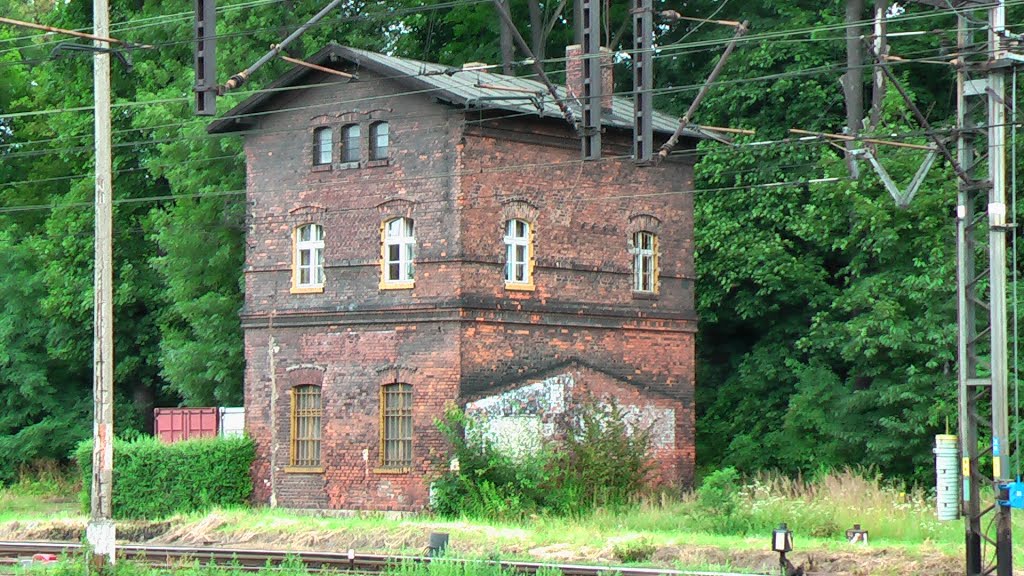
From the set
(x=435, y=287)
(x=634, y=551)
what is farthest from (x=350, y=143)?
(x=634, y=551)

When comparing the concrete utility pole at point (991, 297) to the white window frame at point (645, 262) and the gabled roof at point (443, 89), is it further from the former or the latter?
the white window frame at point (645, 262)

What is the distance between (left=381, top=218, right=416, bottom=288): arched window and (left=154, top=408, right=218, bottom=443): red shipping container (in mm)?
7246

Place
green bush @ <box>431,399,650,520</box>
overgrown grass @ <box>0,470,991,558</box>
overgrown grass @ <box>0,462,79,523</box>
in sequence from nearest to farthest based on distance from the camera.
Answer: overgrown grass @ <box>0,470,991,558</box>, green bush @ <box>431,399,650,520</box>, overgrown grass @ <box>0,462,79,523</box>

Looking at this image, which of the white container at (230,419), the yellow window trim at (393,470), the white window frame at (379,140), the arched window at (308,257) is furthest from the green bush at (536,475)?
the white container at (230,419)

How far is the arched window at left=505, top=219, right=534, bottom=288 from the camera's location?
35.0 meters

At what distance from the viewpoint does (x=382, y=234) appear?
35156 millimetres

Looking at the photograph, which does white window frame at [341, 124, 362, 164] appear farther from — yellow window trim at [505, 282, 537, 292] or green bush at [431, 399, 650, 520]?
green bush at [431, 399, 650, 520]

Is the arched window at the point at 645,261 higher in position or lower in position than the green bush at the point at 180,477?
higher

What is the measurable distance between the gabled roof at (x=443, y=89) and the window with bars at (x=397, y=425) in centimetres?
594

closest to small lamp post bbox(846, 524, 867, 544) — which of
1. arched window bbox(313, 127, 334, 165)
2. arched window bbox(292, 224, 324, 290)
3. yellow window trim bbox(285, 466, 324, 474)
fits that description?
yellow window trim bbox(285, 466, 324, 474)

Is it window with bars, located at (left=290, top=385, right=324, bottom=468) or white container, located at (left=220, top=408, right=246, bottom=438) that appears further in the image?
white container, located at (left=220, top=408, right=246, bottom=438)

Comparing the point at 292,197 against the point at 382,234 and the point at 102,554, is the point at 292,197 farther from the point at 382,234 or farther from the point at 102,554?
the point at 102,554

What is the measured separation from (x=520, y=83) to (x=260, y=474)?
10.2m

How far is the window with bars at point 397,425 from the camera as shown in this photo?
34.7 meters
